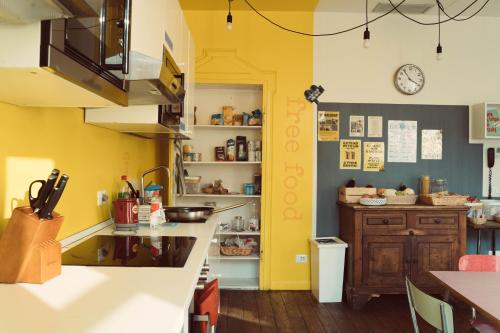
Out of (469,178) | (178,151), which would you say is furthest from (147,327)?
(469,178)

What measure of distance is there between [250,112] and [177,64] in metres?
1.81

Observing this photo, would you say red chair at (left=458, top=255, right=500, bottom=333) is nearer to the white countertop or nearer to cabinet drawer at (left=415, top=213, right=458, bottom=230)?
cabinet drawer at (left=415, top=213, right=458, bottom=230)

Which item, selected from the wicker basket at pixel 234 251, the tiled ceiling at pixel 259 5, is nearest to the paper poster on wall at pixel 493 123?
the tiled ceiling at pixel 259 5

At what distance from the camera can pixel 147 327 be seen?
0.92 meters

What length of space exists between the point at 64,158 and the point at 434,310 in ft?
5.76

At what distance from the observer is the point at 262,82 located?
3805mm

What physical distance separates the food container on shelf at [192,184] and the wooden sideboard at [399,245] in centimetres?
154

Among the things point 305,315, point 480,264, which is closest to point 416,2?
point 480,264

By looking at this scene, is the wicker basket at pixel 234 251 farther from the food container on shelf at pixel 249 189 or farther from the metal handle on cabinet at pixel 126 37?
the metal handle on cabinet at pixel 126 37

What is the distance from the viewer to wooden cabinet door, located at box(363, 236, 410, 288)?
341cm

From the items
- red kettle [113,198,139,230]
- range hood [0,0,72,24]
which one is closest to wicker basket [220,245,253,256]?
red kettle [113,198,139,230]

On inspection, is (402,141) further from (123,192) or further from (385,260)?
(123,192)

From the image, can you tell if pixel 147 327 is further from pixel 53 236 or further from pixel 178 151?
pixel 178 151

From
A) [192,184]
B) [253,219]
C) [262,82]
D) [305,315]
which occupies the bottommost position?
[305,315]
